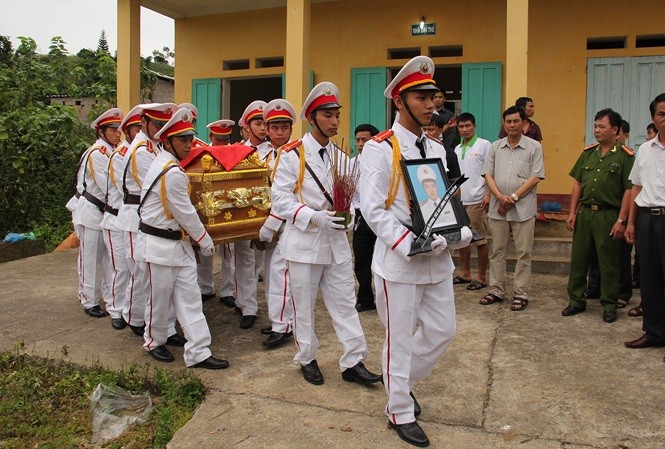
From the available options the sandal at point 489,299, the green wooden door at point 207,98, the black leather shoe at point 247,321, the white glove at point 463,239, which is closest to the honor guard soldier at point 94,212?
the black leather shoe at point 247,321

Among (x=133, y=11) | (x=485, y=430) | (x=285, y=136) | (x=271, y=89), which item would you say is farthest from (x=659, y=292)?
(x=271, y=89)

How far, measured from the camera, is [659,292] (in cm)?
471

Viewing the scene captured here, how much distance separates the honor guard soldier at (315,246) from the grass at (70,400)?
0.82m

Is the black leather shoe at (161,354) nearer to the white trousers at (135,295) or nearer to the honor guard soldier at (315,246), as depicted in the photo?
the white trousers at (135,295)

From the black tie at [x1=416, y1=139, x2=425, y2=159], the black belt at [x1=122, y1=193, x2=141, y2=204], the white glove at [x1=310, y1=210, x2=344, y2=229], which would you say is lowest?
the white glove at [x1=310, y1=210, x2=344, y2=229]

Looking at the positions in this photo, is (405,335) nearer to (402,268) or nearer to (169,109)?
(402,268)

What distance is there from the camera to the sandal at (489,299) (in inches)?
231

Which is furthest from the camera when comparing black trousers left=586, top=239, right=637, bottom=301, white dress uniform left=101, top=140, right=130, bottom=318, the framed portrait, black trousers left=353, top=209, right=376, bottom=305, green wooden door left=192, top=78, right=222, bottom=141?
green wooden door left=192, top=78, right=222, bottom=141

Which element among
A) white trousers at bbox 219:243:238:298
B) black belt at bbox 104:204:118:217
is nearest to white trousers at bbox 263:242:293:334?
white trousers at bbox 219:243:238:298

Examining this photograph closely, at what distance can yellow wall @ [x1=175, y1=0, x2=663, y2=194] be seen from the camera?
28.9 feet

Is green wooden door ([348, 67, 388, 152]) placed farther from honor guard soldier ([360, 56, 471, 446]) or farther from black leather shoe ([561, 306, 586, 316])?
honor guard soldier ([360, 56, 471, 446])

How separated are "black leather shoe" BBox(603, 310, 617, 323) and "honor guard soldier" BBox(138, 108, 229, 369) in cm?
325

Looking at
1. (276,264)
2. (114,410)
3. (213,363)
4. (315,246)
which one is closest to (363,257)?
(276,264)

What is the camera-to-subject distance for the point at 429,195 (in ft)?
10.4
